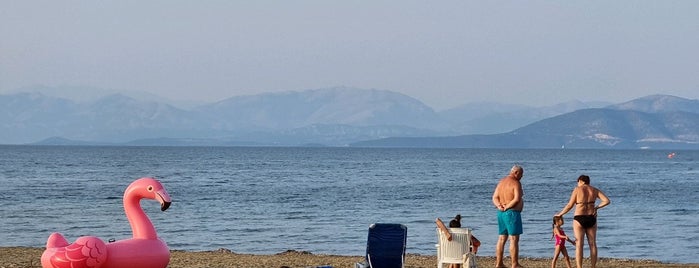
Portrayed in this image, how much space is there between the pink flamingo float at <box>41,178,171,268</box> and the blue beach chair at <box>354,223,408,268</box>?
8.73 feet

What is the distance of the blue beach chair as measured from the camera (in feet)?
49.5

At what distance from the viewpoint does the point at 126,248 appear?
1394 cm

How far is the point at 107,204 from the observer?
141 feet

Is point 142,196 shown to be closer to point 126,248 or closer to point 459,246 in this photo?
point 126,248

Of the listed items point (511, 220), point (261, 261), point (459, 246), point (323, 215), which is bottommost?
point (323, 215)

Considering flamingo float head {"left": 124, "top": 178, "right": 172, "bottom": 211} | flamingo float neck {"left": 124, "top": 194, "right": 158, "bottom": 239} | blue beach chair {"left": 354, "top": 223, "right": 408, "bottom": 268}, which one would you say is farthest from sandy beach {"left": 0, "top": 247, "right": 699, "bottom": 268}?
flamingo float head {"left": 124, "top": 178, "right": 172, "bottom": 211}

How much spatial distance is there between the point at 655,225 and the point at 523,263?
16.5 m

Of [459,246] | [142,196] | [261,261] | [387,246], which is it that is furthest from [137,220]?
[261,261]

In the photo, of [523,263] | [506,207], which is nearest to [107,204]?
[523,263]

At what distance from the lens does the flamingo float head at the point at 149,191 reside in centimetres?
1417

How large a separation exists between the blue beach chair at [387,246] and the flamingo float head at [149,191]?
271 cm

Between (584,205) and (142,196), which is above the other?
(142,196)

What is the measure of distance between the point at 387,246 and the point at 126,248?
3390 millimetres

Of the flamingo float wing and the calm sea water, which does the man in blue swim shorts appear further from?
the calm sea water
